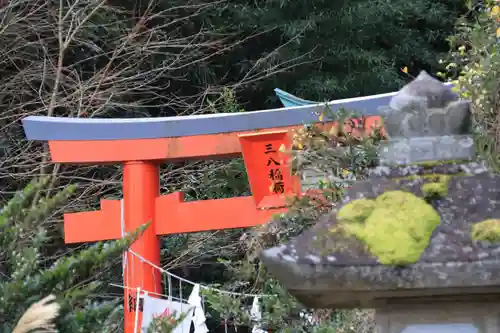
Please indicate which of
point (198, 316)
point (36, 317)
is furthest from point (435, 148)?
point (198, 316)

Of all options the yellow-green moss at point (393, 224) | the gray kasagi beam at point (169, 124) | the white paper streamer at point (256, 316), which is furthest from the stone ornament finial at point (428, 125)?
the gray kasagi beam at point (169, 124)

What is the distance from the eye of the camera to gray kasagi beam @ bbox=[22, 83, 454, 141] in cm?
532

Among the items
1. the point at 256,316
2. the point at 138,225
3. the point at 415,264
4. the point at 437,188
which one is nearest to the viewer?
the point at 415,264

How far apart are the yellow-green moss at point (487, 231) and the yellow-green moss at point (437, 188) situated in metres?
0.14

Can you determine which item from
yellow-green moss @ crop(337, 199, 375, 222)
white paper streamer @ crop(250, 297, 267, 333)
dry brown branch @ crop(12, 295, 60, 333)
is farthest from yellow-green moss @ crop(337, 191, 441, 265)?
white paper streamer @ crop(250, 297, 267, 333)

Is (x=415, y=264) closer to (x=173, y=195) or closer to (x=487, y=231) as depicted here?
(x=487, y=231)

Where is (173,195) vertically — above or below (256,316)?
above

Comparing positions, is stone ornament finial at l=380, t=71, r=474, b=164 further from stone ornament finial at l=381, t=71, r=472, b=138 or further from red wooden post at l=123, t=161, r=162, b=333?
red wooden post at l=123, t=161, r=162, b=333

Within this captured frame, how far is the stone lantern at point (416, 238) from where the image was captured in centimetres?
184

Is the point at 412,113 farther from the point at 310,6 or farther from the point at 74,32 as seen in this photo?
the point at 310,6

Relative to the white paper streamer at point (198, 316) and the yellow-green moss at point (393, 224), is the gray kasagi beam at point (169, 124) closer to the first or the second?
the white paper streamer at point (198, 316)

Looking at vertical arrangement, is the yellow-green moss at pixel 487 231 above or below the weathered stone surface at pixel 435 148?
below

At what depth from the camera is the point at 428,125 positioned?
207cm

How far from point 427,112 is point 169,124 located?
140 inches
